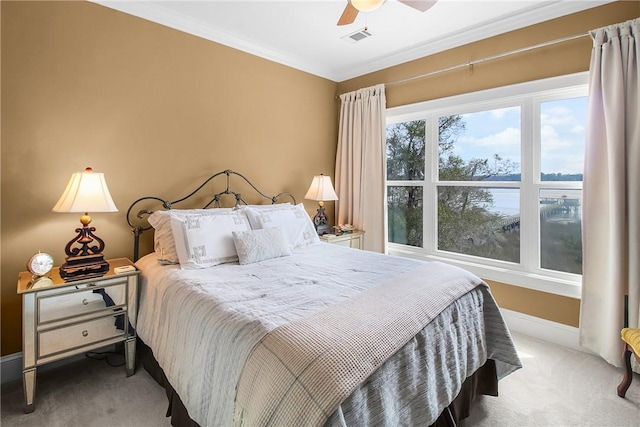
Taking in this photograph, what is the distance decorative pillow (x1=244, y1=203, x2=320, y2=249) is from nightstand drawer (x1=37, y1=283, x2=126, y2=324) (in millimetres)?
1115

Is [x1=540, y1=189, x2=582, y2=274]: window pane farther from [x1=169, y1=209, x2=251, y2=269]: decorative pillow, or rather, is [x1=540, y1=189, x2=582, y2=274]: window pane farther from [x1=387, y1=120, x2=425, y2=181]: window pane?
[x1=169, y1=209, x2=251, y2=269]: decorative pillow

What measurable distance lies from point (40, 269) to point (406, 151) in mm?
3577

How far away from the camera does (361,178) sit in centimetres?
401

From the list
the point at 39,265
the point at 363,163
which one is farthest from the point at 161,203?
the point at 363,163

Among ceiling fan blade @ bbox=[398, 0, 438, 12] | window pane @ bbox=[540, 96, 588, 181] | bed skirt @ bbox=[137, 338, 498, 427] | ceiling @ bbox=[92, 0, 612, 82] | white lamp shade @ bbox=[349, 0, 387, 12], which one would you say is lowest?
bed skirt @ bbox=[137, 338, 498, 427]

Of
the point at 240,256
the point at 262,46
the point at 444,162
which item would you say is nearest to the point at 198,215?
the point at 240,256

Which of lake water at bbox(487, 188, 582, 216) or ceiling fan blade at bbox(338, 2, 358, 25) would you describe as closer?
ceiling fan blade at bbox(338, 2, 358, 25)

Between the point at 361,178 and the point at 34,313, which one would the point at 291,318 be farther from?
the point at 361,178

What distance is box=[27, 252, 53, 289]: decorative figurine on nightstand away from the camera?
6.32ft

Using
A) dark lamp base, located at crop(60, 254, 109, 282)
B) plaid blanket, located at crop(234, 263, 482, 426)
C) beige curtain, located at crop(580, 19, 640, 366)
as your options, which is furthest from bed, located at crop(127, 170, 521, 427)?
beige curtain, located at crop(580, 19, 640, 366)

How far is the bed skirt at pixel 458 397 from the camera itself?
62.5 inches

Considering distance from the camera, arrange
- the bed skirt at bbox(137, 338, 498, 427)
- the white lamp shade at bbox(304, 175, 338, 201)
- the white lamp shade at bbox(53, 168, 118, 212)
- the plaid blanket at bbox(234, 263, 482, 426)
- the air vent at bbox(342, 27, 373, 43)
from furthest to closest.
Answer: the white lamp shade at bbox(304, 175, 338, 201), the air vent at bbox(342, 27, 373, 43), the white lamp shade at bbox(53, 168, 118, 212), the bed skirt at bbox(137, 338, 498, 427), the plaid blanket at bbox(234, 263, 482, 426)

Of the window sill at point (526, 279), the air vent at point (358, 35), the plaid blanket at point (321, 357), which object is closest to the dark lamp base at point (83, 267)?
the plaid blanket at point (321, 357)

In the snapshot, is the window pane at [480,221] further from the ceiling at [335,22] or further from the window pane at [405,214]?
the ceiling at [335,22]
